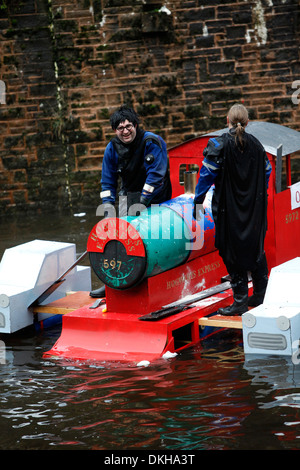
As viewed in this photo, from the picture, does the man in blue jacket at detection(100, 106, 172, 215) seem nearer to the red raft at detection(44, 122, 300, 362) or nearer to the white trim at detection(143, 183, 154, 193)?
the white trim at detection(143, 183, 154, 193)

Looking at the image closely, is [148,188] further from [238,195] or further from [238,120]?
[238,120]

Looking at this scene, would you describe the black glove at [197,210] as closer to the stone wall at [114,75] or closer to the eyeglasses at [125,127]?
the eyeglasses at [125,127]

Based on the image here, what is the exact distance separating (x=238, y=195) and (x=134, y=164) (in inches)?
48.2

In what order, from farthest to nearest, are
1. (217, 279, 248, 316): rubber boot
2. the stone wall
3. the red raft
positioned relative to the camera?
1. the stone wall
2. (217, 279, 248, 316): rubber boot
3. the red raft

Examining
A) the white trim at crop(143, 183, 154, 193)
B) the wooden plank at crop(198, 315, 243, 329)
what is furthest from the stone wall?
the wooden plank at crop(198, 315, 243, 329)

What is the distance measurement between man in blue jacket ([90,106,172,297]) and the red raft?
38cm

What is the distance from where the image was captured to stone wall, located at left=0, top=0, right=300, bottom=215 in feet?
42.5

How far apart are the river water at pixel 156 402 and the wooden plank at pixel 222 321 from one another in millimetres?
229

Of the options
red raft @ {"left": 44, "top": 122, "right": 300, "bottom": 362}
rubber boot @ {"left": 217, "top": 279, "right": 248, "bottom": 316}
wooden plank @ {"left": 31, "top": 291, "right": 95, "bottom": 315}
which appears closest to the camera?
red raft @ {"left": 44, "top": 122, "right": 300, "bottom": 362}

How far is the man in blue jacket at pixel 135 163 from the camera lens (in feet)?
23.0

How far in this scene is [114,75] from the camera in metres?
13.2

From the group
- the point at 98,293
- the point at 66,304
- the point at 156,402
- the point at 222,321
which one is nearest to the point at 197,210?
the point at 222,321

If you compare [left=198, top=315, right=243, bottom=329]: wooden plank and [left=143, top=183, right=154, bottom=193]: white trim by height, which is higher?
[left=143, top=183, right=154, bottom=193]: white trim

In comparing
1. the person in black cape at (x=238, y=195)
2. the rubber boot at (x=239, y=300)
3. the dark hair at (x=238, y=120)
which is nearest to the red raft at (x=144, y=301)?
the rubber boot at (x=239, y=300)
